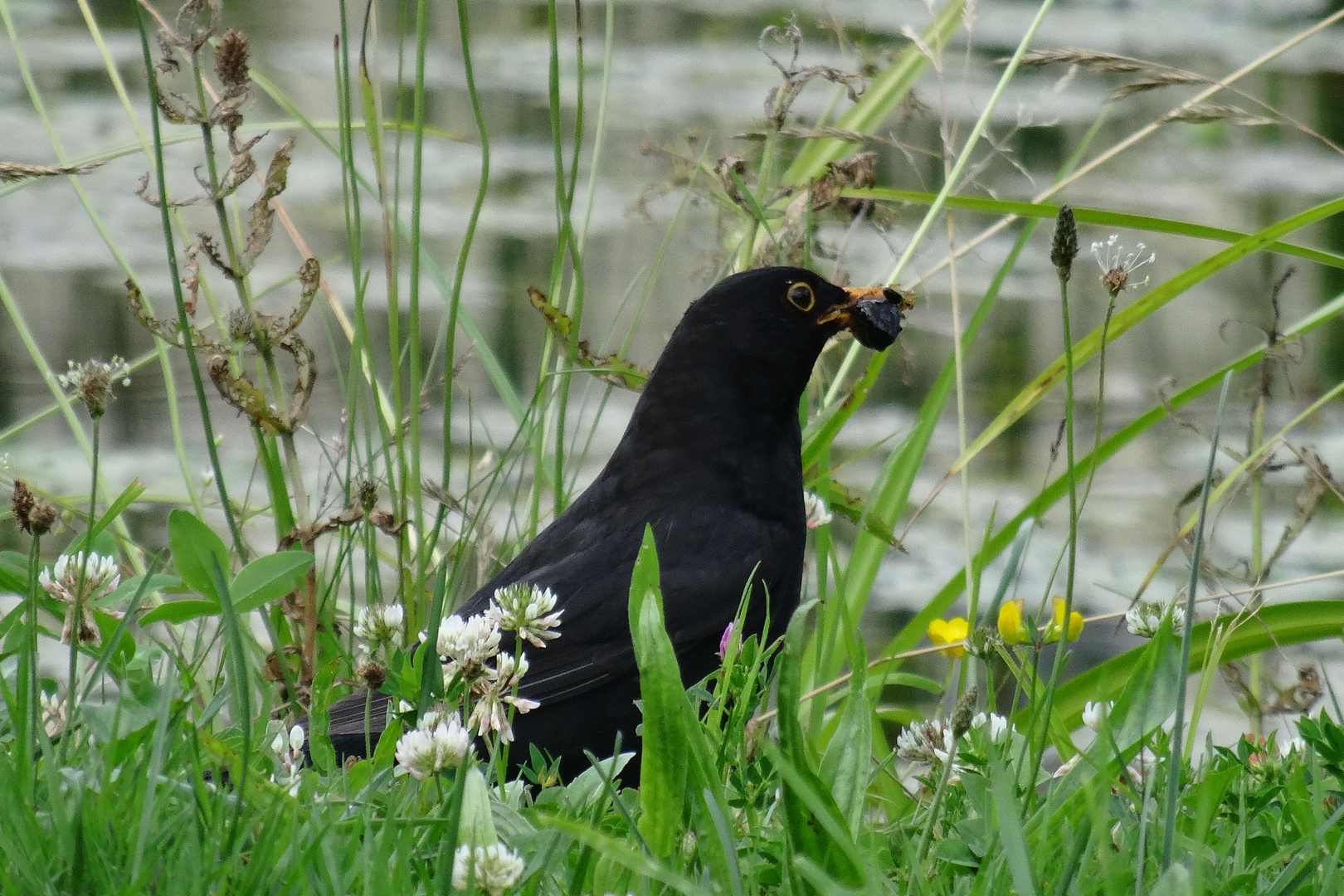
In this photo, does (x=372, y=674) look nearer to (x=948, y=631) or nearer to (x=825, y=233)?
(x=948, y=631)

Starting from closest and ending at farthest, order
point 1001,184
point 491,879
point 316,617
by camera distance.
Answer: point 491,879, point 316,617, point 1001,184

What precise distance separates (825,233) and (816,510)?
3.57m

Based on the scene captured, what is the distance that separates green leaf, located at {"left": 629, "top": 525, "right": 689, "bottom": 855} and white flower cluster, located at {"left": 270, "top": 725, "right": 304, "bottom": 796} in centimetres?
28

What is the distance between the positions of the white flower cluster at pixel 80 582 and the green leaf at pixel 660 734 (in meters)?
0.50

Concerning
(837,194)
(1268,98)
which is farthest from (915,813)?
(1268,98)

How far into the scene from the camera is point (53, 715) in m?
1.31

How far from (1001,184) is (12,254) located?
4.48 metres

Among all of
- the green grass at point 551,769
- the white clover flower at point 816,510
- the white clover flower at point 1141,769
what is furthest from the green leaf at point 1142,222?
the white clover flower at point 1141,769

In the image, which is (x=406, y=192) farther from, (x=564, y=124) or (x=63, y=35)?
(x=63, y=35)

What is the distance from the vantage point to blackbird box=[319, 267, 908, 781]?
1985 mm

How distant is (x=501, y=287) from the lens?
6.05 m

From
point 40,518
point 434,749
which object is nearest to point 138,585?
point 40,518

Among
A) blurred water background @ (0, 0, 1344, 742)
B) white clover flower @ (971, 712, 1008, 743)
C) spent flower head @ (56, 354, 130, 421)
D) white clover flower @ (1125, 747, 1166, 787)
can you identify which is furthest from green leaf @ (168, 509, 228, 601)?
white clover flower @ (1125, 747, 1166, 787)

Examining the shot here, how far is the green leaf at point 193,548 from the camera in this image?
1.46 metres
